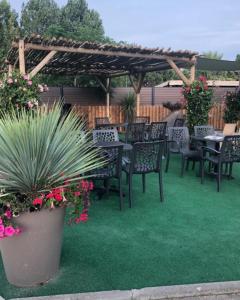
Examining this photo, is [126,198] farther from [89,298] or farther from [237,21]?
[237,21]

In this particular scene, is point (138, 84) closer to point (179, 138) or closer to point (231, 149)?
point (179, 138)

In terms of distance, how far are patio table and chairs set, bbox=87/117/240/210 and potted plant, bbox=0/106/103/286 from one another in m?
0.76

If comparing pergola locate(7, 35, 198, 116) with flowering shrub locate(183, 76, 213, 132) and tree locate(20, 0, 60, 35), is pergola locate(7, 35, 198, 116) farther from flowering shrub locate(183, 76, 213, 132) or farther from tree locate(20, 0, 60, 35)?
tree locate(20, 0, 60, 35)

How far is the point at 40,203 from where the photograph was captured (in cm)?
214

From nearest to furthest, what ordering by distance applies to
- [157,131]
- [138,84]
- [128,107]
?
[157,131]
[138,84]
[128,107]

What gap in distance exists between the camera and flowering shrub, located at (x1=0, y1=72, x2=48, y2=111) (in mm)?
5445

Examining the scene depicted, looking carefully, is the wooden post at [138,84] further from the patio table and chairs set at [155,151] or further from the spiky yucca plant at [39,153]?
the spiky yucca plant at [39,153]

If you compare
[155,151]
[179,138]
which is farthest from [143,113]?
[155,151]

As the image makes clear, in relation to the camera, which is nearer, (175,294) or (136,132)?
(175,294)

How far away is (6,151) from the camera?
2.18 metres

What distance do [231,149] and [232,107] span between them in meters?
4.86

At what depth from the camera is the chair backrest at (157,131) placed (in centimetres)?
683

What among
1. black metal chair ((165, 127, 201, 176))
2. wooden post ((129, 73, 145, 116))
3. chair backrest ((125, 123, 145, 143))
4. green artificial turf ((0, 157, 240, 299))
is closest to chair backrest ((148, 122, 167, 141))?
chair backrest ((125, 123, 145, 143))

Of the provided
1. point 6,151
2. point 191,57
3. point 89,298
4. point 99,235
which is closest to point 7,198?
point 6,151
